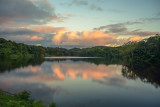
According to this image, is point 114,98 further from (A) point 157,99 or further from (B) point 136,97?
(A) point 157,99

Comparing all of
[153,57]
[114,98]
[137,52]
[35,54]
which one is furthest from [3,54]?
[114,98]

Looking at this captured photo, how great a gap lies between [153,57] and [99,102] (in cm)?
7409

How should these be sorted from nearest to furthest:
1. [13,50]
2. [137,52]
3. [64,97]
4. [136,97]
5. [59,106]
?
[59,106], [64,97], [136,97], [137,52], [13,50]

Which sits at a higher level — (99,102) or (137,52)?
(137,52)

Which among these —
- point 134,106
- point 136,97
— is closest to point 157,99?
point 136,97

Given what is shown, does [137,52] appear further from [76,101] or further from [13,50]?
[13,50]

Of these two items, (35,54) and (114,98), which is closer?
(114,98)

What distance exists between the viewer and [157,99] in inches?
822

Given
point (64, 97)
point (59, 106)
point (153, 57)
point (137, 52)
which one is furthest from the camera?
point (137, 52)

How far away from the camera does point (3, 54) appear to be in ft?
395

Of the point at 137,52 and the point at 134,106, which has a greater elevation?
the point at 137,52

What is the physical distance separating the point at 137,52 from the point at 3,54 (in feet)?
350

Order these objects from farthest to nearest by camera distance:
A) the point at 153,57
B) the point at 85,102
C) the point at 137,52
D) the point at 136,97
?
the point at 137,52 → the point at 153,57 → the point at 136,97 → the point at 85,102

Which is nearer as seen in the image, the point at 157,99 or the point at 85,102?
the point at 85,102
